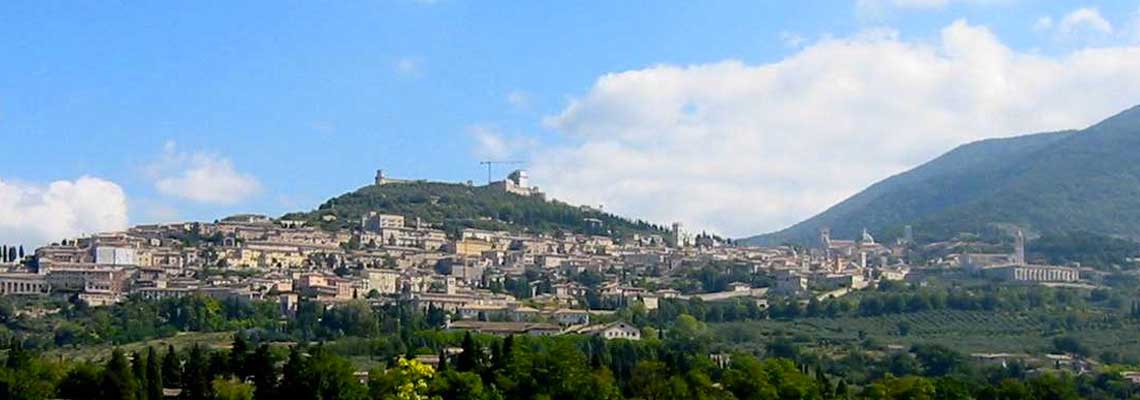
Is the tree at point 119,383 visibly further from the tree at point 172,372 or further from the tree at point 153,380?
the tree at point 172,372

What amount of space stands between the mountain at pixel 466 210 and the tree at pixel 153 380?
71479mm

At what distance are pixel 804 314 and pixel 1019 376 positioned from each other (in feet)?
77.4

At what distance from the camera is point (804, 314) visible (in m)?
94.0

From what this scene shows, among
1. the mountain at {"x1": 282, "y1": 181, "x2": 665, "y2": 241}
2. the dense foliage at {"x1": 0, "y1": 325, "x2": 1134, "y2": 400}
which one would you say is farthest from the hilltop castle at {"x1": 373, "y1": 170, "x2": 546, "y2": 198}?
the dense foliage at {"x1": 0, "y1": 325, "x2": 1134, "y2": 400}

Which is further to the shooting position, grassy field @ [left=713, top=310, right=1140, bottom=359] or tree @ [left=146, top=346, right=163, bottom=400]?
grassy field @ [left=713, top=310, right=1140, bottom=359]

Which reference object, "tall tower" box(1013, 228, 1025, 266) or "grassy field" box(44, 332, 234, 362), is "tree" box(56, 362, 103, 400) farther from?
"tall tower" box(1013, 228, 1025, 266)

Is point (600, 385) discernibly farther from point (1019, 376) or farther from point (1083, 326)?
point (1083, 326)

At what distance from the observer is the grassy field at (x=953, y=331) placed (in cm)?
8188

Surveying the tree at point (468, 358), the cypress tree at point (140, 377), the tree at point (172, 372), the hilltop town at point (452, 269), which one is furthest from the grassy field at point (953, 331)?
the cypress tree at point (140, 377)

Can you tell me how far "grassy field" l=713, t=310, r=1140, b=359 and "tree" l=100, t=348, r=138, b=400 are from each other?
1457 inches

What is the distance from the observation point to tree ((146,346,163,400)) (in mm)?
48781

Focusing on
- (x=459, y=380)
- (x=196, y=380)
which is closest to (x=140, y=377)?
(x=196, y=380)

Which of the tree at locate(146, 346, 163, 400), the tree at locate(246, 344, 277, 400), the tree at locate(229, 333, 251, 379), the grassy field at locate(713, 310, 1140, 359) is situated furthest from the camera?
the grassy field at locate(713, 310, 1140, 359)

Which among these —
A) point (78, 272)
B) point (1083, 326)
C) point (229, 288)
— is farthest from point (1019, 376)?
point (78, 272)
